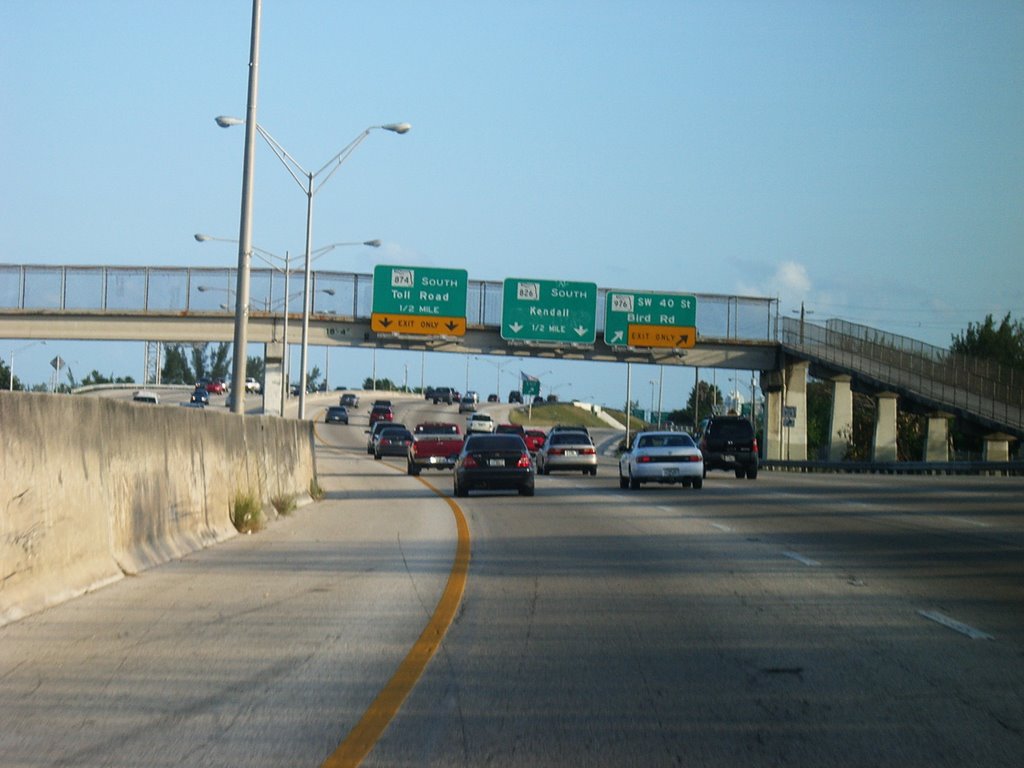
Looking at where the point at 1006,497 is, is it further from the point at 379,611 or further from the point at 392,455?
the point at 392,455

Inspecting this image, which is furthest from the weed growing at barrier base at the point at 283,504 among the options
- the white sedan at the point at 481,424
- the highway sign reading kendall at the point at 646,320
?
the white sedan at the point at 481,424

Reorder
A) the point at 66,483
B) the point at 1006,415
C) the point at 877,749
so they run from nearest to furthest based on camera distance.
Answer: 1. the point at 877,749
2. the point at 66,483
3. the point at 1006,415

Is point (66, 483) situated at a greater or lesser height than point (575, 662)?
greater

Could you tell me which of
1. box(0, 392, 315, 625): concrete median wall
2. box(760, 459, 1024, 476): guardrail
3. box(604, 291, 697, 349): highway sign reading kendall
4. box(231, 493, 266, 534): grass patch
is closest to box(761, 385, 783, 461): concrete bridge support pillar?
box(760, 459, 1024, 476): guardrail

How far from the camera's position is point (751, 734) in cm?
752

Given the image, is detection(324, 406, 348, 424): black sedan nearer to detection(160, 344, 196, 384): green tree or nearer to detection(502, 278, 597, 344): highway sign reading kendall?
detection(502, 278, 597, 344): highway sign reading kendall

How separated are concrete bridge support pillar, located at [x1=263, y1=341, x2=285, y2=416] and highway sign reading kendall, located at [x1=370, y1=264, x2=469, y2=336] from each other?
188 inches

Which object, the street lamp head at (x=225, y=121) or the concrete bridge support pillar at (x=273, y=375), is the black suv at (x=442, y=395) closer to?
the concrete bridge support pillar at (x=273, y=375)

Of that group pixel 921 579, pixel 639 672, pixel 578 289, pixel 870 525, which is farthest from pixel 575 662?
pixel 578 289

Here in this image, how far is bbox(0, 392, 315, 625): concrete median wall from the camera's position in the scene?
10688 mm

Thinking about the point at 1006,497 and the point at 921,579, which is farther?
the point at 1006,497

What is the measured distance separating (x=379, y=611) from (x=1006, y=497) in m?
23.8

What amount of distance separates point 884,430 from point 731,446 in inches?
827

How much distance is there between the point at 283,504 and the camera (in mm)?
23438
